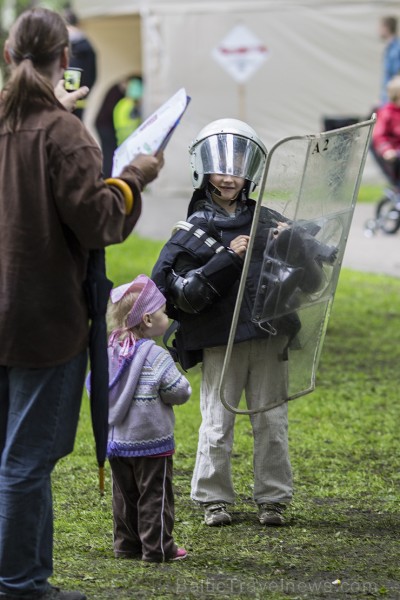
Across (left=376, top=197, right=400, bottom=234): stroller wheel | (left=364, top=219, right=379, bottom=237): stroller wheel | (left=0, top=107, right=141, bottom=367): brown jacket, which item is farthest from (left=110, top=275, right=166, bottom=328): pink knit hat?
(left=364, top=219, right=379, bottom=237): stroller wheel

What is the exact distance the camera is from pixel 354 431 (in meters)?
7.17

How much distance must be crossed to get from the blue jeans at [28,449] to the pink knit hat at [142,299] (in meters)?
0.78

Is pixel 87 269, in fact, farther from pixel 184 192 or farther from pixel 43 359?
Answer: pixel 184 192

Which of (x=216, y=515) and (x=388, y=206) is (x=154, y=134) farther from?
(x=388, y=206)

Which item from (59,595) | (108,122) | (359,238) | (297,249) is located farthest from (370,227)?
(59,595)

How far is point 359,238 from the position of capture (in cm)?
1489

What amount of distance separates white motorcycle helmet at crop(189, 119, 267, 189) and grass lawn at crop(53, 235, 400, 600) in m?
1.53

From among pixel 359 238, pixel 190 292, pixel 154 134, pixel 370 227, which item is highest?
pixel 154 134

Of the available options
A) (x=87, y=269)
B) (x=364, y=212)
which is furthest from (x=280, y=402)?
(x=364, y=212)

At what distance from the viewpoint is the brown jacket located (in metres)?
3.67

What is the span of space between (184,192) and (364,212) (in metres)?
4.04

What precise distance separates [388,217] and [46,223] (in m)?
11.3

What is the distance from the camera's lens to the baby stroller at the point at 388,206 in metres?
14.1

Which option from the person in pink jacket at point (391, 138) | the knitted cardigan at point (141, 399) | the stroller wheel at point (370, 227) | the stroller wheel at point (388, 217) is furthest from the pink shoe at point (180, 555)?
the stroller wheel at point (370, 227)
